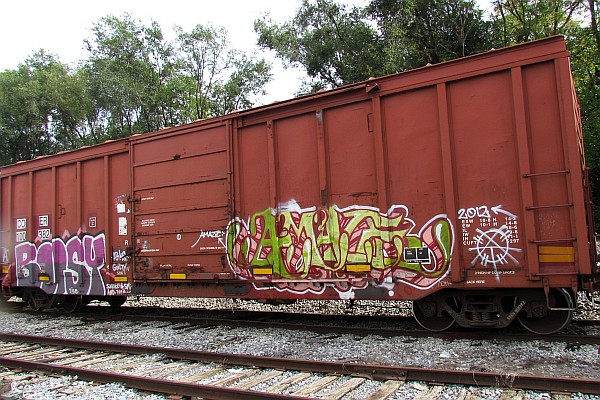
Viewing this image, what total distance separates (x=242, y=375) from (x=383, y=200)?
9.70 ft

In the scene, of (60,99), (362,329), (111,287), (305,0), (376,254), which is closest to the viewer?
(376,254)

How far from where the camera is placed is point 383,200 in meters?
6.02

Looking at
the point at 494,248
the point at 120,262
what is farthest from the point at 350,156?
the point at 120,262

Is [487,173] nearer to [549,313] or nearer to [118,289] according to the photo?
[549,313]

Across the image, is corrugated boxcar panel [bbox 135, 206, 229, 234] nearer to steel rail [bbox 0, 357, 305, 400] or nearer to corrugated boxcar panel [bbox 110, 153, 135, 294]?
corrugated boxcar panel [bbox 110, 153, 135, 294]

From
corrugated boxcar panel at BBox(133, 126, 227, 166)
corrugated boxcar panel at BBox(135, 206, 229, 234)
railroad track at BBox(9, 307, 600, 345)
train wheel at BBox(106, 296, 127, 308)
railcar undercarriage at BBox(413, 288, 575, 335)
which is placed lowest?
railroad track at BBox(9, 307, 600, 345)

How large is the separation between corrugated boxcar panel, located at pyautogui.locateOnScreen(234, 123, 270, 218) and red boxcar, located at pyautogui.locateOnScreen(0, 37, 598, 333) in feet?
0.07

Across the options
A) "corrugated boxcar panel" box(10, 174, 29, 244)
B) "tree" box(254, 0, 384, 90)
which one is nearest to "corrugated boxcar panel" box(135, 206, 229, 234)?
"corrugated boxcar panel" box(10, 174, 29, 244)

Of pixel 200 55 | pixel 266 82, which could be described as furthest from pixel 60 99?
pixel 266 82

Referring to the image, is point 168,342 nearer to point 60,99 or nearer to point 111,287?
point 111,287

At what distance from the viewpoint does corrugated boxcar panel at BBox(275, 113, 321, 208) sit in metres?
6.66

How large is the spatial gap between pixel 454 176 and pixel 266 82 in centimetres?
A: 2291

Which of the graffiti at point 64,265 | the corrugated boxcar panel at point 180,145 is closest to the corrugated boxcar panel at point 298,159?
the corrugated boxcar panel at point 180,145

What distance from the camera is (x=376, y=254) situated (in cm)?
607
